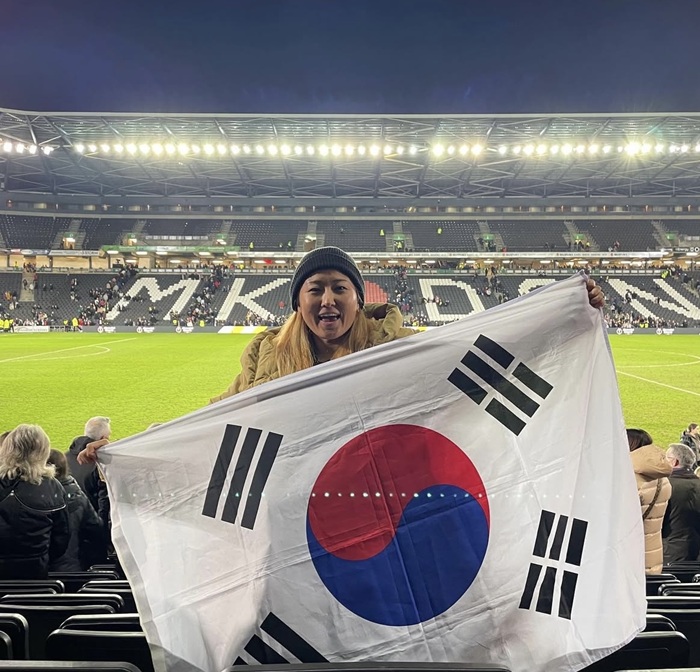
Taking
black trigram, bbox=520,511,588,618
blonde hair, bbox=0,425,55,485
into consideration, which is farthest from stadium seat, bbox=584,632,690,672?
blonde hair, bbox=0,425,55,485

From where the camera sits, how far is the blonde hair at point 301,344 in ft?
7.84

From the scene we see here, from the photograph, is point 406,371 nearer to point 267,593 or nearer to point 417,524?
point 417,524

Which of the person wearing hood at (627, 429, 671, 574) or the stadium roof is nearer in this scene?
the person wearing hood at (627, 429, 671, 574)

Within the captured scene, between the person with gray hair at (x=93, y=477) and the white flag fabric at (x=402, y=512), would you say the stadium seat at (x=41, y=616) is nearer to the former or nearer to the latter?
the white flag fabric at (x=402, y=512)

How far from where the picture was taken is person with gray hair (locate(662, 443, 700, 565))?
399 centimetres

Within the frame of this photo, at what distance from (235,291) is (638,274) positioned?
3754cm

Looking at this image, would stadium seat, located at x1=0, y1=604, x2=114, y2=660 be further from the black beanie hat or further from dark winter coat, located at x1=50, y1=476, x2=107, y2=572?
the black beanie hat

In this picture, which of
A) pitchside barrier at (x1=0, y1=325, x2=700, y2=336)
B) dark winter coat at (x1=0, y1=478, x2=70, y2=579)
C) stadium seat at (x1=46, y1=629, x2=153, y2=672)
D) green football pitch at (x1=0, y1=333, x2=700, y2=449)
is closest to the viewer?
stadium seat at (x1=46, y1=629, x2=153, y2=672)

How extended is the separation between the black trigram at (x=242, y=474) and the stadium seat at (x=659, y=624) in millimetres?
1533

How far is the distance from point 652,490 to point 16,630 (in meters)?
3.39

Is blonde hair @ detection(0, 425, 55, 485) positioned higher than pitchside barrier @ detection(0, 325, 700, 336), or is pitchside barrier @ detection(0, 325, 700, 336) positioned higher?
pitchside barrier @ detection(0, 325, 700, 336)

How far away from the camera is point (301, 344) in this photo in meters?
2.43

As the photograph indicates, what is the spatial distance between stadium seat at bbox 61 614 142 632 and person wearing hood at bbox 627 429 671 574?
285 centimetres

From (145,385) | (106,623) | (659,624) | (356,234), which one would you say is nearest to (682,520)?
(659,624)
